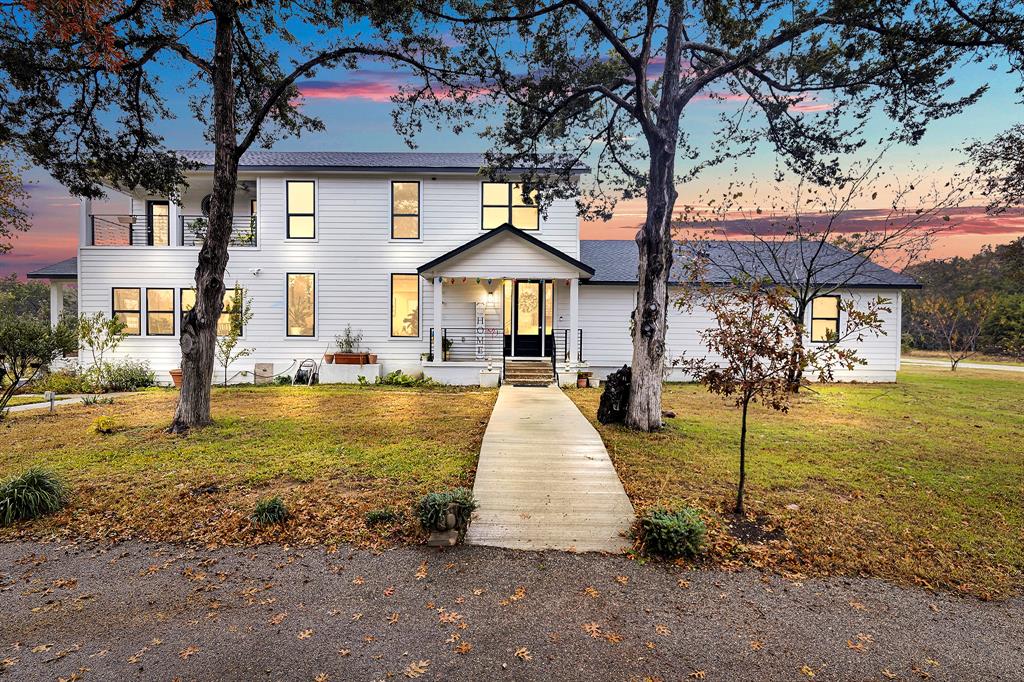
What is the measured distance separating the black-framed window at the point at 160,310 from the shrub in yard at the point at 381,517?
1560cm

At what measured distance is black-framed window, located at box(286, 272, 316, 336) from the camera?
16.7 m

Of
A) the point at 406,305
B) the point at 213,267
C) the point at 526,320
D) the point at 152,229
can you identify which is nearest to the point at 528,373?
the point at 526,320

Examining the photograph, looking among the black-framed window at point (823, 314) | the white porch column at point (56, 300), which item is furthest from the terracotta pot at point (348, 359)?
the black-framed window at point (823, 314)

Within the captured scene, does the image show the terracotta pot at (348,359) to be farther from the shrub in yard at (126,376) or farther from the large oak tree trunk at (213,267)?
the large oak tree trunk at (213,267)

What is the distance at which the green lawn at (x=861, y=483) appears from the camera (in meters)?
4.67

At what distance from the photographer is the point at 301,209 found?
16.8 m

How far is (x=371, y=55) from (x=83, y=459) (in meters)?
9.34

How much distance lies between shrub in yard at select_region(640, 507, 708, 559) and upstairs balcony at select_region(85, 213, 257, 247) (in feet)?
57.0

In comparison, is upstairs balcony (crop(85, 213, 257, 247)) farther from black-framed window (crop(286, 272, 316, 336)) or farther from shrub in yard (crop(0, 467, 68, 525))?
shrub in yard (crop(0, 467, 68, 525))

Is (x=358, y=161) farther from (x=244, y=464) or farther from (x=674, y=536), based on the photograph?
(x=674, y=536)

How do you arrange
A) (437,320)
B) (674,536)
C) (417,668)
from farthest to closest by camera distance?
(437,320) → (674,536) → (417,668)

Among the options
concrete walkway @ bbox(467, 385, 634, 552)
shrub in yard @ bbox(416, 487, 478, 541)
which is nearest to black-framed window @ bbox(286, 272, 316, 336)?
concrete walkway @ bbox(467, 385, 634, 552)

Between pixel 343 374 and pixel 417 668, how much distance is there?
45.9 ft

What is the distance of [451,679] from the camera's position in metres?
3.03
